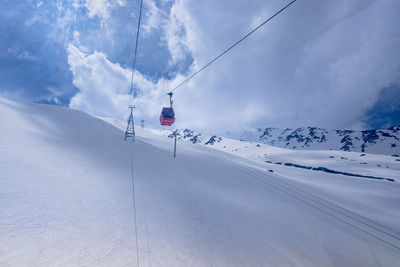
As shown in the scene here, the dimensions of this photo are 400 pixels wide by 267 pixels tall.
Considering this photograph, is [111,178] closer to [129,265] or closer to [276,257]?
[129,265]

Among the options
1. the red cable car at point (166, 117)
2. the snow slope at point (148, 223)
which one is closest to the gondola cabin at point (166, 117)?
the red cable car at point (166, 117)

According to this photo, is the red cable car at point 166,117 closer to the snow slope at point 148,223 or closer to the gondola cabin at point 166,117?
the gondola cabin at point 166,117

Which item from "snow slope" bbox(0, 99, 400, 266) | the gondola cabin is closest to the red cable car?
the gondola cabin

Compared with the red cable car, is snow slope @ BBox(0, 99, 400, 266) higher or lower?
lower

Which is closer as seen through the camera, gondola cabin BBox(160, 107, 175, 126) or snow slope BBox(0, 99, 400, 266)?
snow slope BBox(0, 99, 400, 266)

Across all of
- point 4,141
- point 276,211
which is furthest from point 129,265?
point 4,141

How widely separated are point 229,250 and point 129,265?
9.63 ft

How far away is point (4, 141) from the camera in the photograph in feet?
29.3

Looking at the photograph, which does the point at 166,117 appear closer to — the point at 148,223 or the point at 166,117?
the point at 166,117

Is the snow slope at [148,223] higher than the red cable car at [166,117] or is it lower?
lower

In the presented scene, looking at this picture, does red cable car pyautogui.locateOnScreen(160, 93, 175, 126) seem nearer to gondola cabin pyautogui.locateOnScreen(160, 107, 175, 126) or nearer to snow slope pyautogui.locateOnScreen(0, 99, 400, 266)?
gondola cabin pyautogui.locateOnScreen(160, 107, 175, 126)

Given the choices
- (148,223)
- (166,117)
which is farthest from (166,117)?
(148,223)

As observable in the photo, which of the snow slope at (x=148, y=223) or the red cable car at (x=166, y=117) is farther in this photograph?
the red cable car at (x=166, y=117)

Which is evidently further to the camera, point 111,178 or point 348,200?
point 348,200
